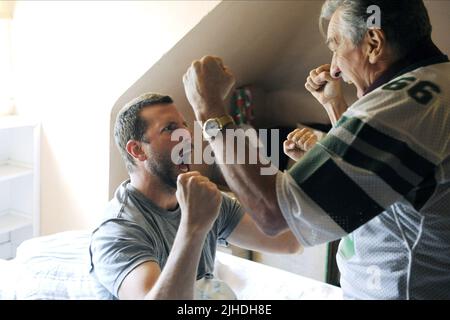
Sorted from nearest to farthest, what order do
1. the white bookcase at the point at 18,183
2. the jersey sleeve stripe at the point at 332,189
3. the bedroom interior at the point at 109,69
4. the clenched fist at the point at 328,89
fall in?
the jersey sleeve stripe at the point at 332,189, the clenched fist at the point at 328,89, the white bookcase at the point at 18,183, the bedroom interior at the point at 109,69

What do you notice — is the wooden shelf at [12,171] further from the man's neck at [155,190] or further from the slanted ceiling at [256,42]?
the slanted ceiling at [256,42]

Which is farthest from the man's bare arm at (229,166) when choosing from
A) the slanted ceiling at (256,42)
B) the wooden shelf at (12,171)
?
the slanted ceiling at (256,42)

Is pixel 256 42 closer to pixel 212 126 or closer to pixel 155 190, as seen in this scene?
pixel 155 190

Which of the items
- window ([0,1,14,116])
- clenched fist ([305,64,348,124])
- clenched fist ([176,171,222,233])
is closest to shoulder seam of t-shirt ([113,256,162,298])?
clenched fist ([176,171,222,233])

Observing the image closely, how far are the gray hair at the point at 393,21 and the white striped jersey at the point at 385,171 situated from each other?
0.05 m

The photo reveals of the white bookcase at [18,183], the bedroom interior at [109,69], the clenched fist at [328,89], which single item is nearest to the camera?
the clenched fist at [328,89]

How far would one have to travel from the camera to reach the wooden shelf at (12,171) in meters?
1.15

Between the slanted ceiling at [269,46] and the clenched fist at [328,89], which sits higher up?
the slanted ceiling at [269,46]

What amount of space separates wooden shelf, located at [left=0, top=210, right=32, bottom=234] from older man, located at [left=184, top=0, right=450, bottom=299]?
53 centimetres

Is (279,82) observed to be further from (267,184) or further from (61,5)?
(267,184)

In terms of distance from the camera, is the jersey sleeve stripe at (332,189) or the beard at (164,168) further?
the beard at (164,168)

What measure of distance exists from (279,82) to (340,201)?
3.97 ft

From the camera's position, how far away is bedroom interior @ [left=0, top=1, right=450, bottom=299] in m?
1.39

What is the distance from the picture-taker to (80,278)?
970 millimetres
